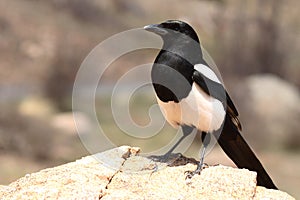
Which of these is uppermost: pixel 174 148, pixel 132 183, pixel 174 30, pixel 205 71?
pixel 174 30

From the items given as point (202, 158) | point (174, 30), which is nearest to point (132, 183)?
→ point (202, 158)

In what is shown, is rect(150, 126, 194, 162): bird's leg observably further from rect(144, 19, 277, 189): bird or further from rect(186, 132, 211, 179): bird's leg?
Result: rect(186, 132, 211, 179): bird's leg

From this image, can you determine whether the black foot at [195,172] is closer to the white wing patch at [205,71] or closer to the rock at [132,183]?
the rock at [132,183]

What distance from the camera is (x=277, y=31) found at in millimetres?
24953

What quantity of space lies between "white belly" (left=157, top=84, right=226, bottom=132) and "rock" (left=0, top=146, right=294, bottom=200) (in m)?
0.36

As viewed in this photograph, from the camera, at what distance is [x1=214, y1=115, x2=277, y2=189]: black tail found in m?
4.72

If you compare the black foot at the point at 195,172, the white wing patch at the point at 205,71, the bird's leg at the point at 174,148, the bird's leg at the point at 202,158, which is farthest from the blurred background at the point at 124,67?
the black foot at the point at 195,172

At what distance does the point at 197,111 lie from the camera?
4477 mm

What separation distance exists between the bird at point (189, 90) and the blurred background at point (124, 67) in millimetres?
8517

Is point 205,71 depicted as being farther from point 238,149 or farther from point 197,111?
point 238,149

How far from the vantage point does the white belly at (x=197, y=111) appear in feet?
14.7

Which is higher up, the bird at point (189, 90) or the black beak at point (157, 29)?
the black beak at point (157, 29)

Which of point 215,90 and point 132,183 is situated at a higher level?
point 215,90

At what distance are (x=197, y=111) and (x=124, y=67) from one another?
18724 mm
